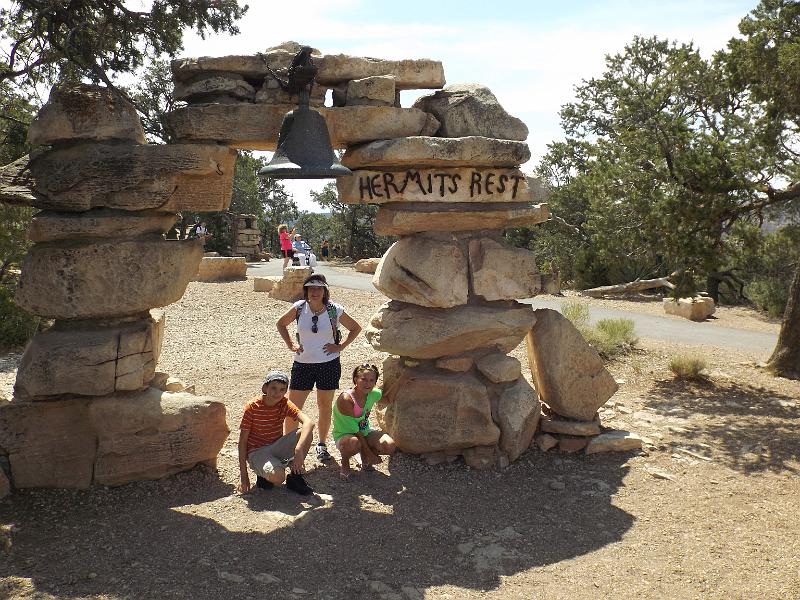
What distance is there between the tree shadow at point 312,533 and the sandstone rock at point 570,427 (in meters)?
0.44

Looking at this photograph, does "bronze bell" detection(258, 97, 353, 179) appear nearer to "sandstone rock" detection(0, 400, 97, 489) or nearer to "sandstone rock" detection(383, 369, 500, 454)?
"sandstone rock" detection(383, 369, 500, 454)

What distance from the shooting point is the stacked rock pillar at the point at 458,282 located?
537 cm

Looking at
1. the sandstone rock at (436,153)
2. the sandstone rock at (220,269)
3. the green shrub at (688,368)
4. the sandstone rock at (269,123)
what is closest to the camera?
the sandstone rock at (269,123)

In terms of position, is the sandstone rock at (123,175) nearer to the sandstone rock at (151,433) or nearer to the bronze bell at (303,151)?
the bronze bell at (303,151)

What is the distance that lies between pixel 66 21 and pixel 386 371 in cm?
356

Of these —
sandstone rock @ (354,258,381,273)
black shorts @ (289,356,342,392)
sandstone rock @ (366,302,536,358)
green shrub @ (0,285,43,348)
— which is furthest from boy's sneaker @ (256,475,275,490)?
sandstone rock @ (354,258,381,273)

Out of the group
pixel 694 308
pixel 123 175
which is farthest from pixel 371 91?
pixel 694 308

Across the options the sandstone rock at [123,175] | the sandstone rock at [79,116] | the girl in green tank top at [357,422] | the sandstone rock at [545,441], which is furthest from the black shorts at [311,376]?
the sandstone rock at [79,116]

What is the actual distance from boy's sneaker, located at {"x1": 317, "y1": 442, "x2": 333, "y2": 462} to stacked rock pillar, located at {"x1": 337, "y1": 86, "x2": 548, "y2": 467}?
0.53 metres

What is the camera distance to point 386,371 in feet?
19.4

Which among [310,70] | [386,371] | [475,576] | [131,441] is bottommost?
[475,576]

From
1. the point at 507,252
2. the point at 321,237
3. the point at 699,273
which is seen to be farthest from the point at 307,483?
the point at 321,237

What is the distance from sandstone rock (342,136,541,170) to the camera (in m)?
5.12

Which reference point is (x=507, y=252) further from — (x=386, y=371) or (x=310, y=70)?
(x=310, y=70)
